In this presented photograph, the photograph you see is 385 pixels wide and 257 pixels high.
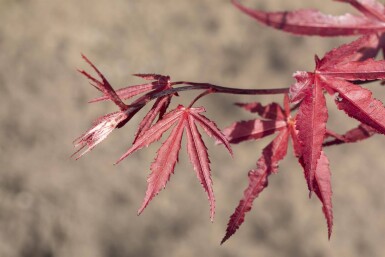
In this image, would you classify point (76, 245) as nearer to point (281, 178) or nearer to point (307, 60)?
point (281, 178)

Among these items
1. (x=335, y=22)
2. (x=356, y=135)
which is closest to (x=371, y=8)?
(x=335, y=22)

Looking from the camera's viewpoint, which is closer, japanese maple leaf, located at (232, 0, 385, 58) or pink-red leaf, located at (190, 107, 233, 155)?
pink-red leaf, located at (190, 107, 233, 155)

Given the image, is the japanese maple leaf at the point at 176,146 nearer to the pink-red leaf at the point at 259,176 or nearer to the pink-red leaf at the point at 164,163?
the pink-red leaf at the point at 164,163

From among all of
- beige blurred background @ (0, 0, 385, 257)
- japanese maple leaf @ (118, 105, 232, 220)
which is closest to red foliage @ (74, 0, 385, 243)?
japanese maple leaf @ (118, 105, 232, 220)

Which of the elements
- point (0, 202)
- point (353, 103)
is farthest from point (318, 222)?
point (353, 103)

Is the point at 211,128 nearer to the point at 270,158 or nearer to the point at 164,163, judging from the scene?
the point at 164,163

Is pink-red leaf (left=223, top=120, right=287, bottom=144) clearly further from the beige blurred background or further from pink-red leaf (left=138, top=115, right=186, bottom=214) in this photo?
the beige blurred background

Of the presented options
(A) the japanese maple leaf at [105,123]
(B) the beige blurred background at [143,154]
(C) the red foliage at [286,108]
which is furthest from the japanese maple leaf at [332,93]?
(B) the beige blurred background at [143,154]
